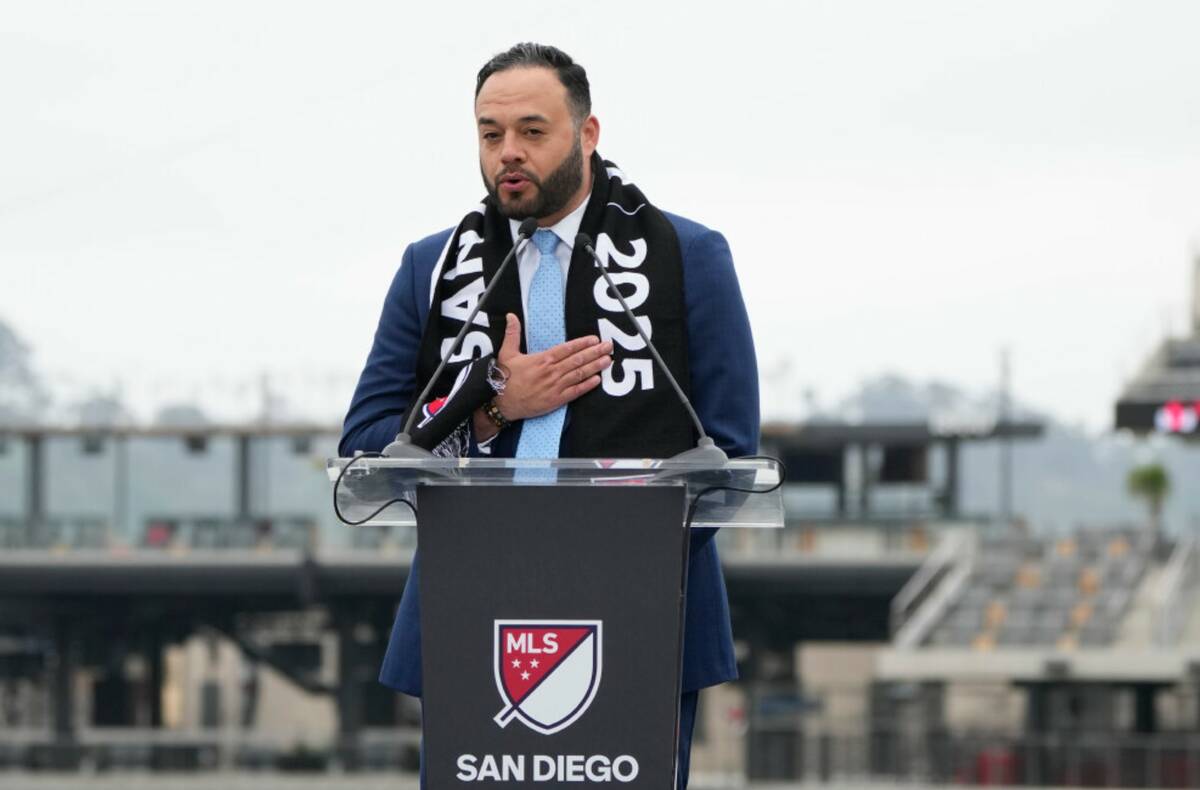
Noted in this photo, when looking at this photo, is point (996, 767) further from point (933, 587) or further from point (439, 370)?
point (439, 370)

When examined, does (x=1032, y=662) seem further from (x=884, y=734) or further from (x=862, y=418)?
(x=862, y=418)

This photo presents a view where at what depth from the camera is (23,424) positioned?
180 feet

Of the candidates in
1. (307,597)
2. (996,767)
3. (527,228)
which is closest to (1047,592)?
(996,767)

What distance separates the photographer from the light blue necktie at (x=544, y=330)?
12.6ft

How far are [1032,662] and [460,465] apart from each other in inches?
1084

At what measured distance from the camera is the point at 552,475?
350cm

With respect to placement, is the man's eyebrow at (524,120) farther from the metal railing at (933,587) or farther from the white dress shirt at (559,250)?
the metal railing at (933,587)

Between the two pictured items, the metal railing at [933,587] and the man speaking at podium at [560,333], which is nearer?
the man speaking at podium at [560,333]

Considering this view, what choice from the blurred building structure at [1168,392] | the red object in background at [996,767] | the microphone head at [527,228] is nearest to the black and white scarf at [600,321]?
Result: the microphone head at [527,228]

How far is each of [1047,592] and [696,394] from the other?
31.1m

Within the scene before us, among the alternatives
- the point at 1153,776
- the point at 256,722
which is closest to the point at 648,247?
the point at 1153,776

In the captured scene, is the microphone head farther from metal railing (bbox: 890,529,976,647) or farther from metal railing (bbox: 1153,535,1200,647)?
metal railing (bbox: 890,529,976,647)

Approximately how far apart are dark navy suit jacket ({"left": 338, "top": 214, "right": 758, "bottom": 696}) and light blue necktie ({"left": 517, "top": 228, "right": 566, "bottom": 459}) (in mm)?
58

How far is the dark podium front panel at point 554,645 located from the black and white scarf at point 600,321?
0.27m
